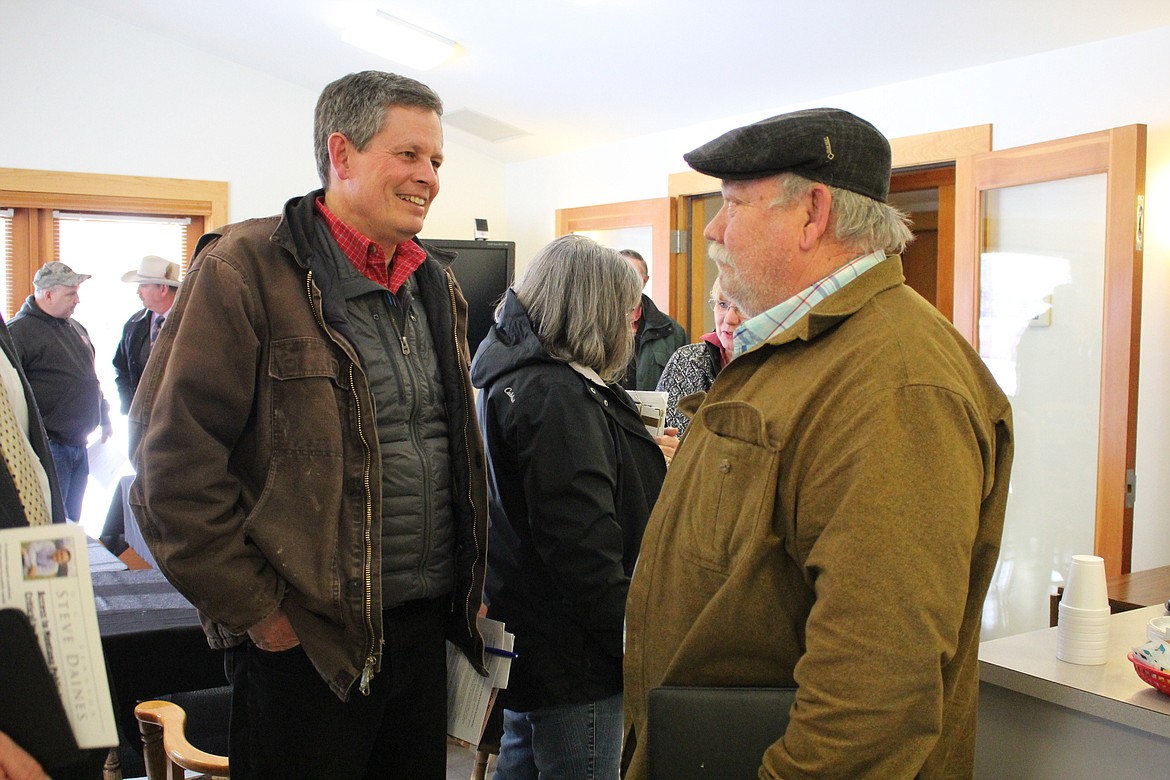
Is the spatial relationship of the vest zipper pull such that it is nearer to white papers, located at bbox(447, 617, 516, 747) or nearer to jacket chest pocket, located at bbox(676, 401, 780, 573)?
white papers, located at bbox(447, 617, 516, 747)

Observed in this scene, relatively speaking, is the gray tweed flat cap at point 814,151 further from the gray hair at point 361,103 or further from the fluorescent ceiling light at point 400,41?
the fluorescent ceiling light at point 400,41

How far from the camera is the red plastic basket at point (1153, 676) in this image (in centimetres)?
127

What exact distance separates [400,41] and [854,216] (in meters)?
3.81

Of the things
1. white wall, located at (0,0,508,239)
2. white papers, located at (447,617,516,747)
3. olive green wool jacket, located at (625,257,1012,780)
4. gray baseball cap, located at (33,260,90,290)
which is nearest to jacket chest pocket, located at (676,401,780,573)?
olive green wool jacket, located at (625,257,1012,780)

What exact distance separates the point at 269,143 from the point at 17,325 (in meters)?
1.80

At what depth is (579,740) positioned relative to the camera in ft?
5.64

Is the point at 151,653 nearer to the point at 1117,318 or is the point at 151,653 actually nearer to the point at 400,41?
the point at 1117,318

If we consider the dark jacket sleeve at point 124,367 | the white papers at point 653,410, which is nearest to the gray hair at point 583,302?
the white papers at point 653,410

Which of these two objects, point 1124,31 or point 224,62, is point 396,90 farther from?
point 224,62

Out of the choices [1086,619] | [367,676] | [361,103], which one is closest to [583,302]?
[361,103]

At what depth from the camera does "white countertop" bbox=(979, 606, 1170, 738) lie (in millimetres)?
1267

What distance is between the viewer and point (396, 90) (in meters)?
1.58

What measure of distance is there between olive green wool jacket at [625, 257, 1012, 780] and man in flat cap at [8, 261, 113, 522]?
4.46m

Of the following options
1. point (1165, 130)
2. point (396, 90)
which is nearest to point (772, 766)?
point (396, 90)
